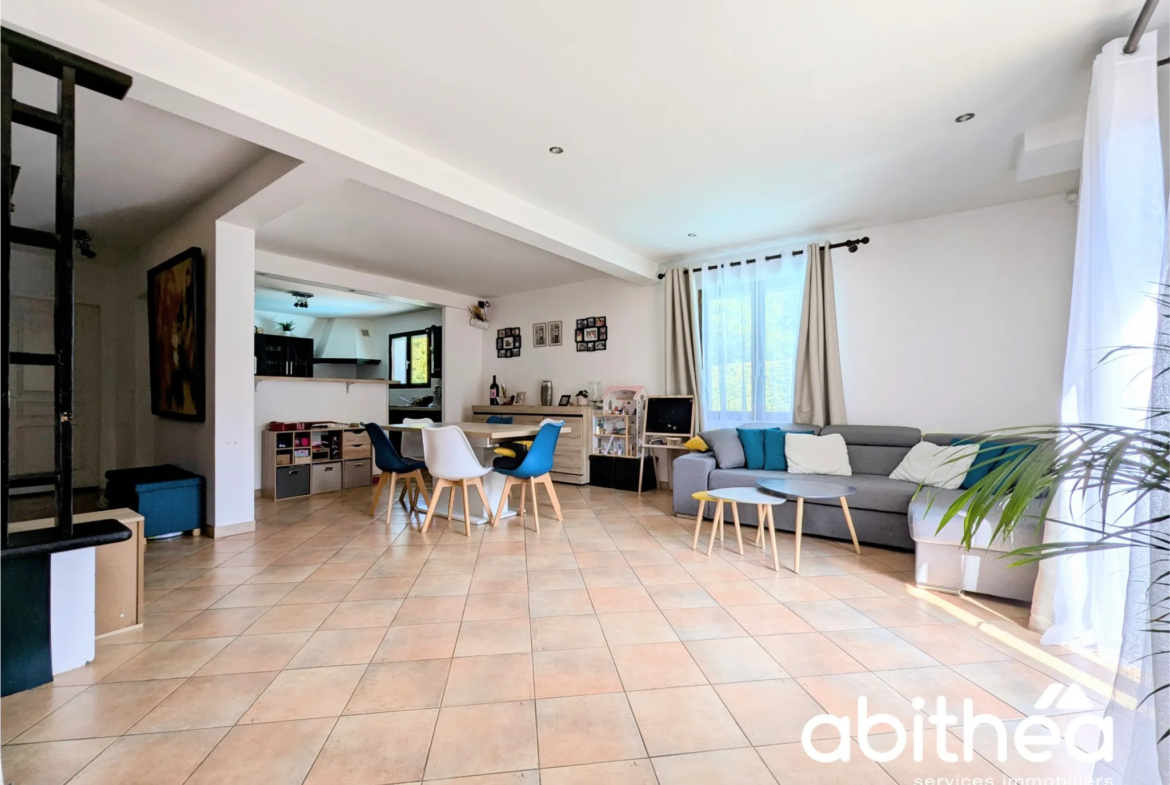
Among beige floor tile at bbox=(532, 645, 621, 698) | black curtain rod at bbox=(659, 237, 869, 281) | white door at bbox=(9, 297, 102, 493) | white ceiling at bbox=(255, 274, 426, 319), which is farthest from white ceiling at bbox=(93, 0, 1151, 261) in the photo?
white ceiling at bbox=(255, 274, 426, 319)

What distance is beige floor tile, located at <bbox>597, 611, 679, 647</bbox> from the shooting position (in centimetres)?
211

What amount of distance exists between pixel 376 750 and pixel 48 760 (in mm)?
948

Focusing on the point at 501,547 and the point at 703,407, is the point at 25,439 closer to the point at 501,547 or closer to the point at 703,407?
the point at 501,547

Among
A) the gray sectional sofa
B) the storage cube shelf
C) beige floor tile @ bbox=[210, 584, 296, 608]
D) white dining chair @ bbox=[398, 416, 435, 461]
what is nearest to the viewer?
beige floor tile @ bbox=[210, 584, 296, 608]

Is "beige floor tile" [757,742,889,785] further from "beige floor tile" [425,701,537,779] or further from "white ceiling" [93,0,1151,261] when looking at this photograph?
"white ceiling" [93,0,1151,261]

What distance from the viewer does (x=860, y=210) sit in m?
3.92

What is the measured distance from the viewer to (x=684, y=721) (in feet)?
5.16

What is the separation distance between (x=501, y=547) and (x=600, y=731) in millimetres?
1955

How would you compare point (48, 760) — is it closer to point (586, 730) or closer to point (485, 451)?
point (586, 730)

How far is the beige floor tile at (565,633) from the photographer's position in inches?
80.9

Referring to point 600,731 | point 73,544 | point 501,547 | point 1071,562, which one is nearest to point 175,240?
point 73,544

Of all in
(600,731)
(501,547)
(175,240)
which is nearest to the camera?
(600,731)

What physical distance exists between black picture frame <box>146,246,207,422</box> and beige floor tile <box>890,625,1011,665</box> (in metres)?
4.83
